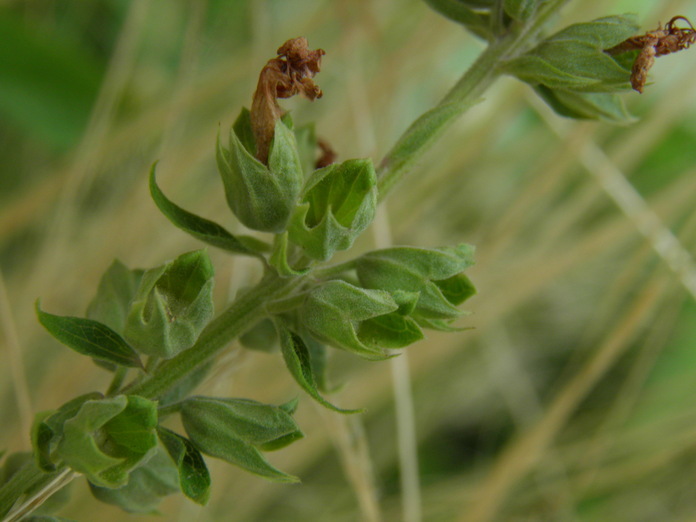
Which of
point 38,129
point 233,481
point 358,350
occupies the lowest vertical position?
point 233,481

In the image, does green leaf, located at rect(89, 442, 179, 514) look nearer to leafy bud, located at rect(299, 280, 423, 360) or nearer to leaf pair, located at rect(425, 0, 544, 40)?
leafy bud, located at rect(299, 280, 423, 360)

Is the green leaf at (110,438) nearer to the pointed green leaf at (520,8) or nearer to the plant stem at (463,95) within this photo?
the plant stem at (463,95)

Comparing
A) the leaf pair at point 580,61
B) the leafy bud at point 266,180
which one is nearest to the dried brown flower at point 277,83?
the leafy bud at point 266,180

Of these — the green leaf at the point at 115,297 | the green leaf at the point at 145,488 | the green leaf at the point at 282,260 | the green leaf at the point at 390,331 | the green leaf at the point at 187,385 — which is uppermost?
the green leaf at the point at 282,260

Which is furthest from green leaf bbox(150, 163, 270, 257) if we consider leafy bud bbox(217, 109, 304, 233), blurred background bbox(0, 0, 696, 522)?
blurred background bbox(0, 0, 696, 522)

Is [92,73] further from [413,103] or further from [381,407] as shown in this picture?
[381,407]

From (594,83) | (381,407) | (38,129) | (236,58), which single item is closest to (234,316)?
(594,83)
